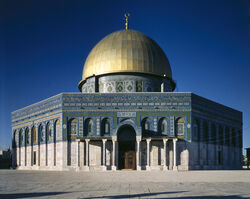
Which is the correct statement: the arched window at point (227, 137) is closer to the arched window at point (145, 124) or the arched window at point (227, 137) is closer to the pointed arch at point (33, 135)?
the arched window at point (145, 124)

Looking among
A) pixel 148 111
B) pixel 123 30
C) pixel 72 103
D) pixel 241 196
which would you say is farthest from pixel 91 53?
pixel 241 196

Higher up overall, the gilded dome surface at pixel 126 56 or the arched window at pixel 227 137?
the gilded dome surface at pixel 126 56

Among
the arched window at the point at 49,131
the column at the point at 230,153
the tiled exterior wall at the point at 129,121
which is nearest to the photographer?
the tiled exterior wall at the point at 129,121

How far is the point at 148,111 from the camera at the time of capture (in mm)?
31750

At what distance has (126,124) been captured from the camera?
31.3 metres

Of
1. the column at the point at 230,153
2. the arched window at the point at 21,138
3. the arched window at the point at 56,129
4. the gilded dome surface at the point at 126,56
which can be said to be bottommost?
the column at the point at 230,153

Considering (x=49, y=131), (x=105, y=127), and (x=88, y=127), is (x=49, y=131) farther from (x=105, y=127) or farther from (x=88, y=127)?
(x=105, y=127)

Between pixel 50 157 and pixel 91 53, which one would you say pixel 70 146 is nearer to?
pixel 50 157

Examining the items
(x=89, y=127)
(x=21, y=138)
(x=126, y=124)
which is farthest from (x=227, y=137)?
(x=21, y=138)

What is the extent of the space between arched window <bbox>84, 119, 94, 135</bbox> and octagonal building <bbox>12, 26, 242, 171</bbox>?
0.31ft

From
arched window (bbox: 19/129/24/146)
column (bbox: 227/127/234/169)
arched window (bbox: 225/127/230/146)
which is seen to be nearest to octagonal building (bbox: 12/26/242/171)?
arched window (bbox: 225/127/230/146)

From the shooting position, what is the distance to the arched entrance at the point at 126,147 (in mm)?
31547

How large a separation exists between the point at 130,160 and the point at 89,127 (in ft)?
16.5

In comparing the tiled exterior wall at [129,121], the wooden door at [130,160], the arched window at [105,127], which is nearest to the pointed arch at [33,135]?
the tiled exterior wall at [129,121]
